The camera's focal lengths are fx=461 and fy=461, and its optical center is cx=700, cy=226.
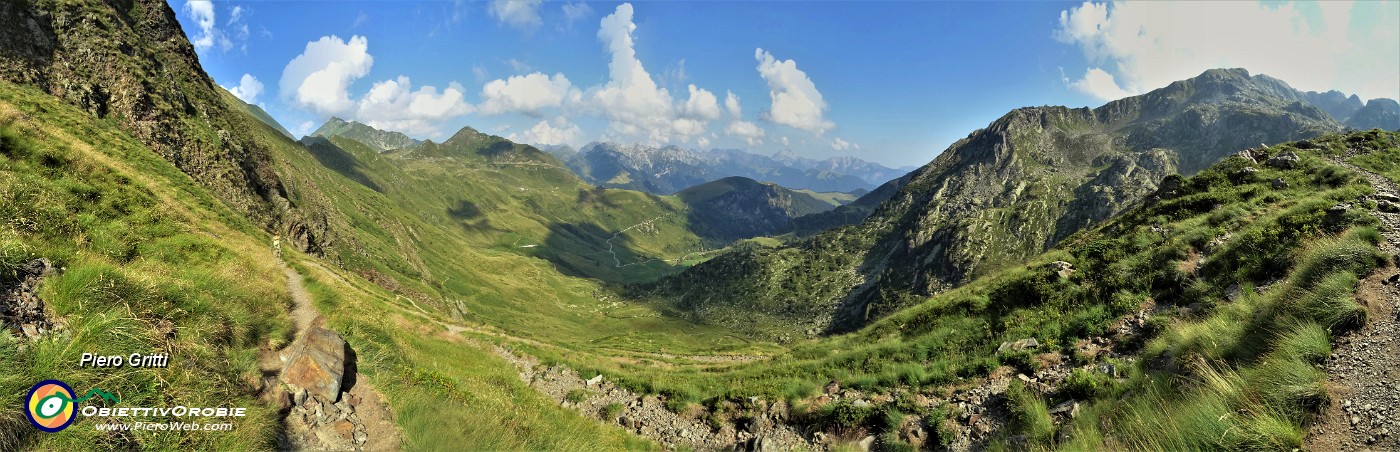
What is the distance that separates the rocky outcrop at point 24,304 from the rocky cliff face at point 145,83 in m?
71.1

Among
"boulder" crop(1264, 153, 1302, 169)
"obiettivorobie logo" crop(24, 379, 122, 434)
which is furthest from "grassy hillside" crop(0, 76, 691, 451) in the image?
"boulder" crop(1264, 153, 1302, 169)

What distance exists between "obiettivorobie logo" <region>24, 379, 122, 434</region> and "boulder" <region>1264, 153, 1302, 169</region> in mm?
51201

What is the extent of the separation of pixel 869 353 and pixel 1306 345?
581 inches

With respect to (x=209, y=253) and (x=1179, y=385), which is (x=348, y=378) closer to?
(x=209, y=253)

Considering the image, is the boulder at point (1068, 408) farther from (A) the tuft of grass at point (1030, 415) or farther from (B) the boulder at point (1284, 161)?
(B) the boulder at point (1284, 161)

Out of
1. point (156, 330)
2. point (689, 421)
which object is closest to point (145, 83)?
point (156, 330)

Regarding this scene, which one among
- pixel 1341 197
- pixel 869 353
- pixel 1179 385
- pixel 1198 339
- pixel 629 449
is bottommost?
pixel 629 449

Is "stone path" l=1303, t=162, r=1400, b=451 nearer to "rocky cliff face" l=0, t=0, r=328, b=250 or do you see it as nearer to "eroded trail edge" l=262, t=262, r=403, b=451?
"eroded trail edge" l=262, t=262, r=403, b=451

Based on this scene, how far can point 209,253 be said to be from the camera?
19.4m

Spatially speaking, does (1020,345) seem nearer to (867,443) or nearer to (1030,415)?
(1030,415)

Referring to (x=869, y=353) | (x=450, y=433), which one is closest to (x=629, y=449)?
(x=450, y=433)

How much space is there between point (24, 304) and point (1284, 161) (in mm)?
54068

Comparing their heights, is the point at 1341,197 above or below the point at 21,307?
above

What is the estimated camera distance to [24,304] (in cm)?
754
